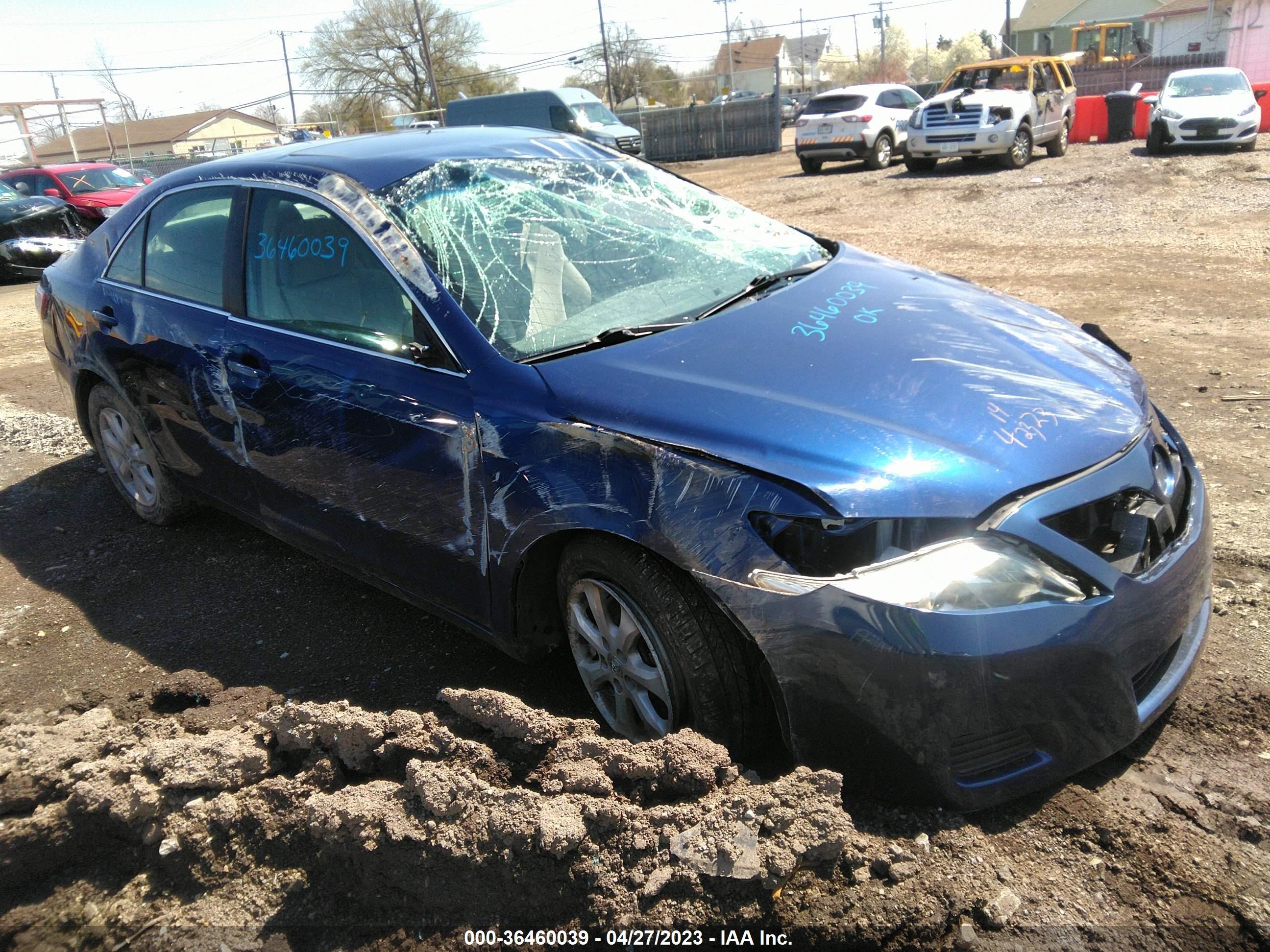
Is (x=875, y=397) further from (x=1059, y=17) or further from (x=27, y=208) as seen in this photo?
(x=1059, y=17)

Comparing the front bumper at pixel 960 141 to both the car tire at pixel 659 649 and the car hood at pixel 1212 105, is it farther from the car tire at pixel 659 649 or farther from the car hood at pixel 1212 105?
the car tire at pixel 659 649

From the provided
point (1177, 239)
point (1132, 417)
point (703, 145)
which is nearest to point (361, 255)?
point (1132, 417)

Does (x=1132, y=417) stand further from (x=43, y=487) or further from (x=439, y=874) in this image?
(x=43, y=487)

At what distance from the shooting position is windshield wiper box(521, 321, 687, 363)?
108 inches

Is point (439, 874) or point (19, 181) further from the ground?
point (19, 181)

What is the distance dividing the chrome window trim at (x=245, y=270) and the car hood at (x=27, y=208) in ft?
43.1

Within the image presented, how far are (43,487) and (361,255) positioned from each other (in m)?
3.46

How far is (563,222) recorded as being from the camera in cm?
Result: 332

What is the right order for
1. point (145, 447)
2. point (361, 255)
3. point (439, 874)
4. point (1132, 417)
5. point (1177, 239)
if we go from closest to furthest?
A: point (439, 874), point (1132, 417), point (361, 255), point (145, 447), point (1177, 239)

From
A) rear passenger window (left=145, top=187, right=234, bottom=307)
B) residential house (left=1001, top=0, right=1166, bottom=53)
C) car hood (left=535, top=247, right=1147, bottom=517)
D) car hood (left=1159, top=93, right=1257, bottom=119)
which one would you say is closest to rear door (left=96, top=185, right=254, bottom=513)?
rear passenger window (left=145, top=187, right=234, bottom=307)

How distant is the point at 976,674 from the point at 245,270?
2851 millimetres

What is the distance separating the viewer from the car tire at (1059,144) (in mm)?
18703

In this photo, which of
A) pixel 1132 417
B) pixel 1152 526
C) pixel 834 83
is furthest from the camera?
pixel 834 83

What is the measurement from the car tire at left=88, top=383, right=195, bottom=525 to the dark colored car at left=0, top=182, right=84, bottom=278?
11914 millimetres
